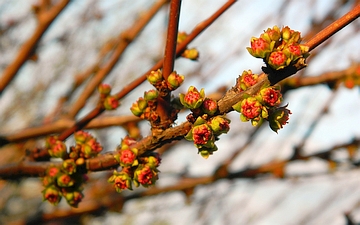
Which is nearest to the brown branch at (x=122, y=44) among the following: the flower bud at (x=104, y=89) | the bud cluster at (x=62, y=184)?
the flower bud at (x=104, y=89)

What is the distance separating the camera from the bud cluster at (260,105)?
88 centimetres

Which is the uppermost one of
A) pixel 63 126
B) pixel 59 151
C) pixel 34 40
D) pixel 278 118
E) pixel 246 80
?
pixel 34 40

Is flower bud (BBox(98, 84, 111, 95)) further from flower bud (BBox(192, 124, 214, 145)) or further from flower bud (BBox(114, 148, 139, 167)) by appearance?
flower bud (BBox(192, 124, 214, 145))

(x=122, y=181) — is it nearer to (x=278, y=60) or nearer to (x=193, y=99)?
(x=193, y=99)

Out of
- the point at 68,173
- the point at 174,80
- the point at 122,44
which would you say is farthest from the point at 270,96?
the point at 122,44

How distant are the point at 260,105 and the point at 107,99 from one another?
2.38 ft

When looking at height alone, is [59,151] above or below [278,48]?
above

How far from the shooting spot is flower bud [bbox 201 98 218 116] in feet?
3.06

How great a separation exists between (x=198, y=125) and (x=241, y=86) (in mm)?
139

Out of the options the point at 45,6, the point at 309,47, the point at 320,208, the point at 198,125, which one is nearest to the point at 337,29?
the point at 309,47

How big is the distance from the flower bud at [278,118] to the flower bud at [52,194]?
742 mm

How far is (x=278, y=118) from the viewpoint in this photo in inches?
37.3

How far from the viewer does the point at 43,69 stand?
514cm

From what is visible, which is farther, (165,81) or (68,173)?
(68,173)
